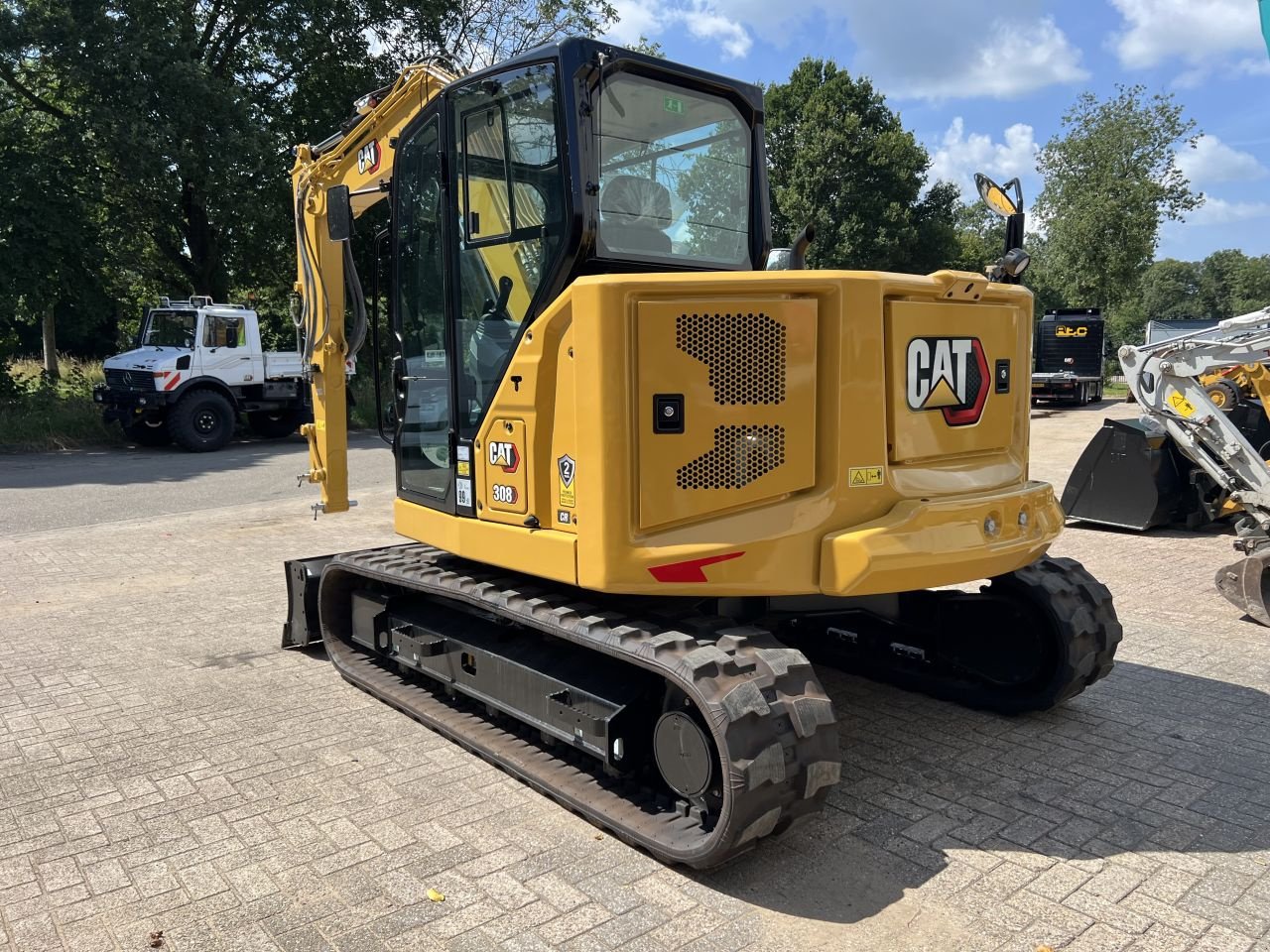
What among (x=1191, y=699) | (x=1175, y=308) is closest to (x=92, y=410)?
(x=1191, y=699)

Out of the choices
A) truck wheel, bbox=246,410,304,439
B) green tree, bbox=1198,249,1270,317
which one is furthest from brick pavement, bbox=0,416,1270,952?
green tree, bbox=1198,249,1270,317

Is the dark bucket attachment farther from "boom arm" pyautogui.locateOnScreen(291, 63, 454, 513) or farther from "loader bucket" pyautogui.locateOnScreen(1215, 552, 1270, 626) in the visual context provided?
"loader bucket" pyautogui.locateOnScreen(1215, 552, 1270, 626)

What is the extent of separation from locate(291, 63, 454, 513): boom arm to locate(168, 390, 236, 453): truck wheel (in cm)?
1203

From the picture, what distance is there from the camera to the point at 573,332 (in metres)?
3.37

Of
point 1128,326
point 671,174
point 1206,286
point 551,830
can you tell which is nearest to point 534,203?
point 671,174

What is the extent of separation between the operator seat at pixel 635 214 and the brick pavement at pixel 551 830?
2313 mm

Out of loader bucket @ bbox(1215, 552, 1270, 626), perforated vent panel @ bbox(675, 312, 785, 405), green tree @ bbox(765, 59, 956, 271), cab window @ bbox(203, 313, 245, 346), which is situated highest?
green tree @ bbox(765, 59, 956, 271)

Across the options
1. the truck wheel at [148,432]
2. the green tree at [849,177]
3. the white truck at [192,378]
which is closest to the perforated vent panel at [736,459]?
the white truck at [192,378]

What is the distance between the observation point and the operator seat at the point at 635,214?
147 inches

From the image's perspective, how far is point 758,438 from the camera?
336cm

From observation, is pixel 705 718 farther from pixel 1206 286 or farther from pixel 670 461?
pixel 1206 286

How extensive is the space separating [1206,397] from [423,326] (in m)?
6.55

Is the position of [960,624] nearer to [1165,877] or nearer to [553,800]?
[1165,877]

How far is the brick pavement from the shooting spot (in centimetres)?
287
